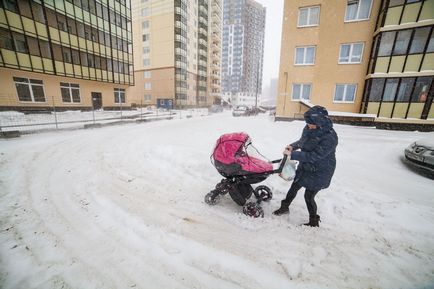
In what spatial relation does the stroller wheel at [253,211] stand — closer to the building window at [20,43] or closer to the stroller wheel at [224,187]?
the stroller wheel at [224,187]

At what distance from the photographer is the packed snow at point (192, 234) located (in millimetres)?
2123

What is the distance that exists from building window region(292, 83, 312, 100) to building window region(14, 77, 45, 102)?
78.8 ft

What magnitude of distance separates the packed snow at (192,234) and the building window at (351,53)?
11.9 m

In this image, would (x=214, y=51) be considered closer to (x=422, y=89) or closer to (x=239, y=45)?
(x=422, y=89)

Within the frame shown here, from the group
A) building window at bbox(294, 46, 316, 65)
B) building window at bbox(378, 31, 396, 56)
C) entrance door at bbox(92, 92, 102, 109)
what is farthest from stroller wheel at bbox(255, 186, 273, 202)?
entrance door at bbox(92, 92, 102, 109)

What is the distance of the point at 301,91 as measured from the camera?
50.2 feet

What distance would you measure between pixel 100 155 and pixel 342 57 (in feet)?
55.6

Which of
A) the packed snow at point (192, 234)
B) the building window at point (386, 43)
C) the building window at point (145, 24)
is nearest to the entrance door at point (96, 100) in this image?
the packed snow at point (192, 234)

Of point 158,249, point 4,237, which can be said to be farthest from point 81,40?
point 158,249

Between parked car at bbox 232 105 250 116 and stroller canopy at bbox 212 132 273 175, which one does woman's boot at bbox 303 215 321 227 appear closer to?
stroller canopy at bbox 212 132 273 175

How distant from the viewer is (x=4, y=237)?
101 inches

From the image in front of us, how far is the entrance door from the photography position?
23.3 meters

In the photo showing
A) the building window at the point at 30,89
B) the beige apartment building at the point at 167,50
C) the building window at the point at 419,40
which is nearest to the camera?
the building window at the point at 419,40

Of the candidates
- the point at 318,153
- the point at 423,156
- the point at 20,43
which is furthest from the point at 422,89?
the point at 20,43
